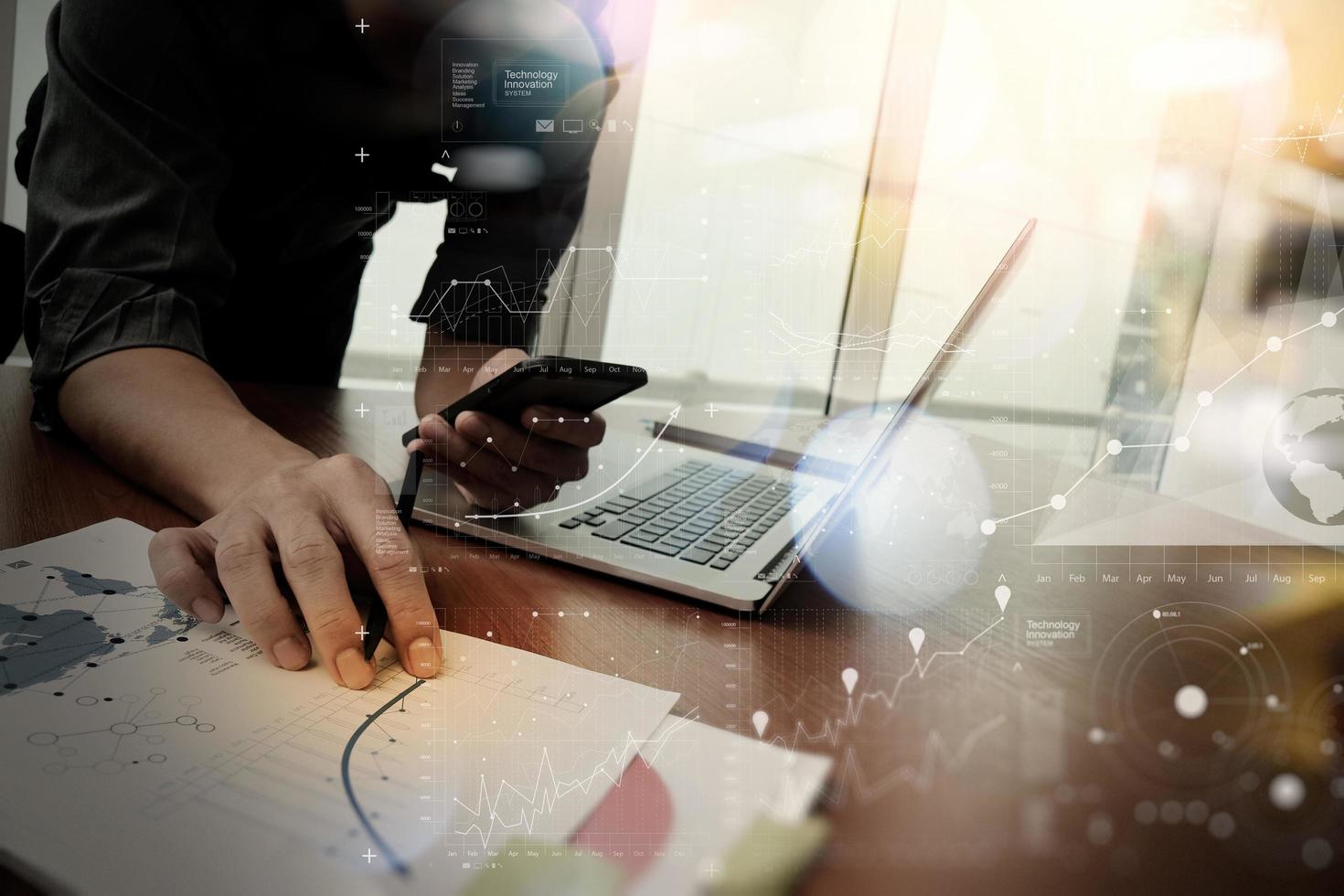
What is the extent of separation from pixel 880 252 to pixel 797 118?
0.77 feet

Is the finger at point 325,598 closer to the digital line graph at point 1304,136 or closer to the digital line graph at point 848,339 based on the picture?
the digital line graph at point 848,339

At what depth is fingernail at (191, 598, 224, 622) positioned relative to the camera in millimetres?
353

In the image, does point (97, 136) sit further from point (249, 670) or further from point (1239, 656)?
point (1239, 656)

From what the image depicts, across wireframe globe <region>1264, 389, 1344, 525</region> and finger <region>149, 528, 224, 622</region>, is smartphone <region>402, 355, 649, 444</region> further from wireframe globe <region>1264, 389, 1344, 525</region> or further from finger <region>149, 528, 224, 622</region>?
wireframe globe <region>1264, 389, 1344, 525</region>

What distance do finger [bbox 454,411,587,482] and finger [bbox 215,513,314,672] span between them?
0.17 meters

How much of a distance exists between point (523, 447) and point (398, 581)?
19 centimetres

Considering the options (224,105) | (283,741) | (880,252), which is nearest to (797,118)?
(880,252)

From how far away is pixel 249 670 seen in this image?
0.32 meters

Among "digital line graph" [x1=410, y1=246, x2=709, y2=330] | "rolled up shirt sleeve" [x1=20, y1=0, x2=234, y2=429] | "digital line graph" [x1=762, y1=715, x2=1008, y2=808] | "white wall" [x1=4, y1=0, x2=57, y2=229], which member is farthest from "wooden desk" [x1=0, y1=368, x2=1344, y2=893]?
"white wall" [x1=4, y1=0, x2=57, y2=229]

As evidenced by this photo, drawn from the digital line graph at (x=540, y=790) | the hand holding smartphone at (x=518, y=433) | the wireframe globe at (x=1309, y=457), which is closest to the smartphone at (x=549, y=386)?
the hand holding smartphone at (x=518, y=433)

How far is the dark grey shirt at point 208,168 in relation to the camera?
557 mm

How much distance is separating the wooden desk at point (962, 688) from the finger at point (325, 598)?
69 millimetres

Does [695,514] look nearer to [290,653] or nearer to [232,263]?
[290,653]

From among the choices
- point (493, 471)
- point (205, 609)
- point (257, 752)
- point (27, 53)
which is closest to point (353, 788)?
point (257, 752)
